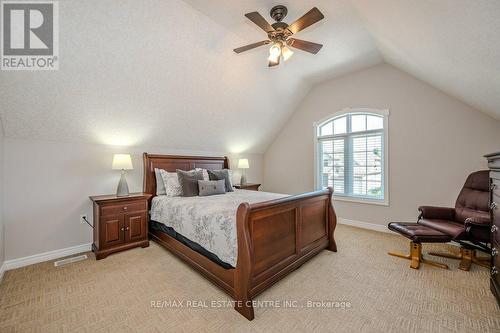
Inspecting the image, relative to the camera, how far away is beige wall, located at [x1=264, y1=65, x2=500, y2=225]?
3148 mm

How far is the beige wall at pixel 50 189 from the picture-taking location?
2.62m

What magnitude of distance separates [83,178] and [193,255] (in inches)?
83.2

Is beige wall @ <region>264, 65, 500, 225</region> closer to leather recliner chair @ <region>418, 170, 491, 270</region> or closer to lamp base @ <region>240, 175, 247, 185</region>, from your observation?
leather recliner chair @ <region>418, 170, 491, 270</region>

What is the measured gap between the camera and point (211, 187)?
11.6 feet

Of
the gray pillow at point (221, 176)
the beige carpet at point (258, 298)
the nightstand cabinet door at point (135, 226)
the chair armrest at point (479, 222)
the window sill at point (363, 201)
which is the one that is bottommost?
the beige carpet at point (258, 298)

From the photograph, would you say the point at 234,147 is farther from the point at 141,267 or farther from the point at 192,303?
the point at 192,303

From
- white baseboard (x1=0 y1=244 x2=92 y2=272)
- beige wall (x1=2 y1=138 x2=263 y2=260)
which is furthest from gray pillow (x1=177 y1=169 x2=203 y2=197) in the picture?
white baseboard (x1=0 y1=244 x2=92 y2=272)

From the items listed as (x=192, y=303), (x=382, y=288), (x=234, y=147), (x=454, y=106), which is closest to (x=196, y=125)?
(x=234, y=147)

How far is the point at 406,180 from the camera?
3.66 meters

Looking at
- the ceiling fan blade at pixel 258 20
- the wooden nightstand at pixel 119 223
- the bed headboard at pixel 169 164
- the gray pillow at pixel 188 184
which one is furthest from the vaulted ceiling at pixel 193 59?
the wooden nightstand at pixel 119 223

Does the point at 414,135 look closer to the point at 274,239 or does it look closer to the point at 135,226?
the point at 274,239

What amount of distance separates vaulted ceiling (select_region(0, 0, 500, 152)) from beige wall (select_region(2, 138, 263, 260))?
220mm

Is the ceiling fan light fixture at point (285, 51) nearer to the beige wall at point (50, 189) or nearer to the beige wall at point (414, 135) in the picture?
the beige wall at point (414, 135)

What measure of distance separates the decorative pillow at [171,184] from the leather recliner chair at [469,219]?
3618mm
